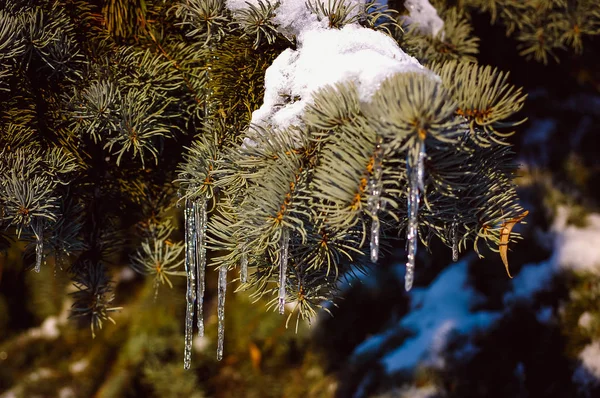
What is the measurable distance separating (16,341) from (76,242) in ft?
4.42

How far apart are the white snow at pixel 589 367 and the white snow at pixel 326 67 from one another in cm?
105

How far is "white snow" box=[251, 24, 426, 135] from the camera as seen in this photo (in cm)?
65

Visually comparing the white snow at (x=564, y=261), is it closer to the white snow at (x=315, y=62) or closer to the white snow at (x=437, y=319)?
the white snow at (x=437, y=319)

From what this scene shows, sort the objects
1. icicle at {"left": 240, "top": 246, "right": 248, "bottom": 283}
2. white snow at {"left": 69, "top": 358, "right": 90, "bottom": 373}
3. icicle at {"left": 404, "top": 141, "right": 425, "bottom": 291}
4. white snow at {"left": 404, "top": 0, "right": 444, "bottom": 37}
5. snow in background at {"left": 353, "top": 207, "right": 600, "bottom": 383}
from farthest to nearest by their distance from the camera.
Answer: white snow at {"left": 69, "top": 358, "right": 90, "bottom": 373}, snow in background at {"left": 353, "top": 207, "right": 600, "bottom": 383}, white snow at {"left": 404, "top": 0, "right": 444, "bottom": 37}, icicle at {"left": 240, "top": 246, "right": 248, "bottom": 283}, icicle at {"left": 404, "top": 141, "right": 425, "bottom": 291}

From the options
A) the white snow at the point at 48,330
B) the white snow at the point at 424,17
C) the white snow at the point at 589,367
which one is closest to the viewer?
the white snow at the point at 424,17

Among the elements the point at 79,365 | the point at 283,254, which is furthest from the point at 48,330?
the point at 283,254

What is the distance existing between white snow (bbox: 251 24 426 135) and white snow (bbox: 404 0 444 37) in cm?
37

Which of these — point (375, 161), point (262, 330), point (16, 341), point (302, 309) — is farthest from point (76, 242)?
point (16, 341)

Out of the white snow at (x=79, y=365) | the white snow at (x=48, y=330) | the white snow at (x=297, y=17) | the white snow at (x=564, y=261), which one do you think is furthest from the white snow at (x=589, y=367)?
the white snow at (x=48, y=330)

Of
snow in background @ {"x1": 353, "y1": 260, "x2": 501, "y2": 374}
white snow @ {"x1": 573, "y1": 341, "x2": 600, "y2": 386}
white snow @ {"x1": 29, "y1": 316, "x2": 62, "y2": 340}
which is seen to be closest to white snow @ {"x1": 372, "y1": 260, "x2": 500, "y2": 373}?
snow in background @ {"x1": 353, "y1": 260, "x2": 501, "y2": 374}

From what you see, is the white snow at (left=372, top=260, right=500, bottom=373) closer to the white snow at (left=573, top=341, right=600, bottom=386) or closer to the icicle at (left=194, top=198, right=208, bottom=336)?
the white snow at (left=573, top=341, right=600, bottom=386)

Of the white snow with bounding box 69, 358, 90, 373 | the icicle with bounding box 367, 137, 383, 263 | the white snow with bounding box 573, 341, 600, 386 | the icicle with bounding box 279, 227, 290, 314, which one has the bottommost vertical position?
the white snow with bounding box 573, 341, 600, 386

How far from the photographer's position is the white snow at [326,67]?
25.4 inches

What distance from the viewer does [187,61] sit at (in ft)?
2.89
